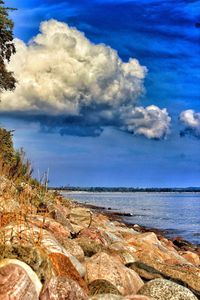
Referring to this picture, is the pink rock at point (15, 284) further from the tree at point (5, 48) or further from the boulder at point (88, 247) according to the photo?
the tree at point (5, 48)

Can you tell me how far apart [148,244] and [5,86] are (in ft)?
42.8

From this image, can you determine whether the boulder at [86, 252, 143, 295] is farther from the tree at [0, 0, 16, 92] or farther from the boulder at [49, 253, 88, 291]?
the tree at [0, 0, 16, 92]

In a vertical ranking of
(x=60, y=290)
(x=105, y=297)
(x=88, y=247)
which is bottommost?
(x=105, y=297)

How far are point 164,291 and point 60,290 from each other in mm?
2323

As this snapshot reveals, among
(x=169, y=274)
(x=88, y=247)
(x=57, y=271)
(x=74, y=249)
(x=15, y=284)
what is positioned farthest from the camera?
(x=169, y=274)

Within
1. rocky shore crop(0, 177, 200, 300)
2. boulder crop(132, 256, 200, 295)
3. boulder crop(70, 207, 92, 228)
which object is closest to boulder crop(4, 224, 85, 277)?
rocky shore crop(0, 177, 200, 300)

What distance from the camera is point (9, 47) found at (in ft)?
80.6

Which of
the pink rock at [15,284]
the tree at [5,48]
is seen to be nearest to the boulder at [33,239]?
the pink rock at [15,284]

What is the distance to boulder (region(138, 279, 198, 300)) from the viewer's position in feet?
24.6

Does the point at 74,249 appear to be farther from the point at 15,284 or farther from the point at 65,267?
the point at 15,284

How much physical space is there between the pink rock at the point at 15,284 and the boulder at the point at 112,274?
1.79 meters

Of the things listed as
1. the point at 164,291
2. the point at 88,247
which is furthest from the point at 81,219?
the point at 164,291

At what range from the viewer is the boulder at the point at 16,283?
5.32 m

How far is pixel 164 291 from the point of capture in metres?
7.56
